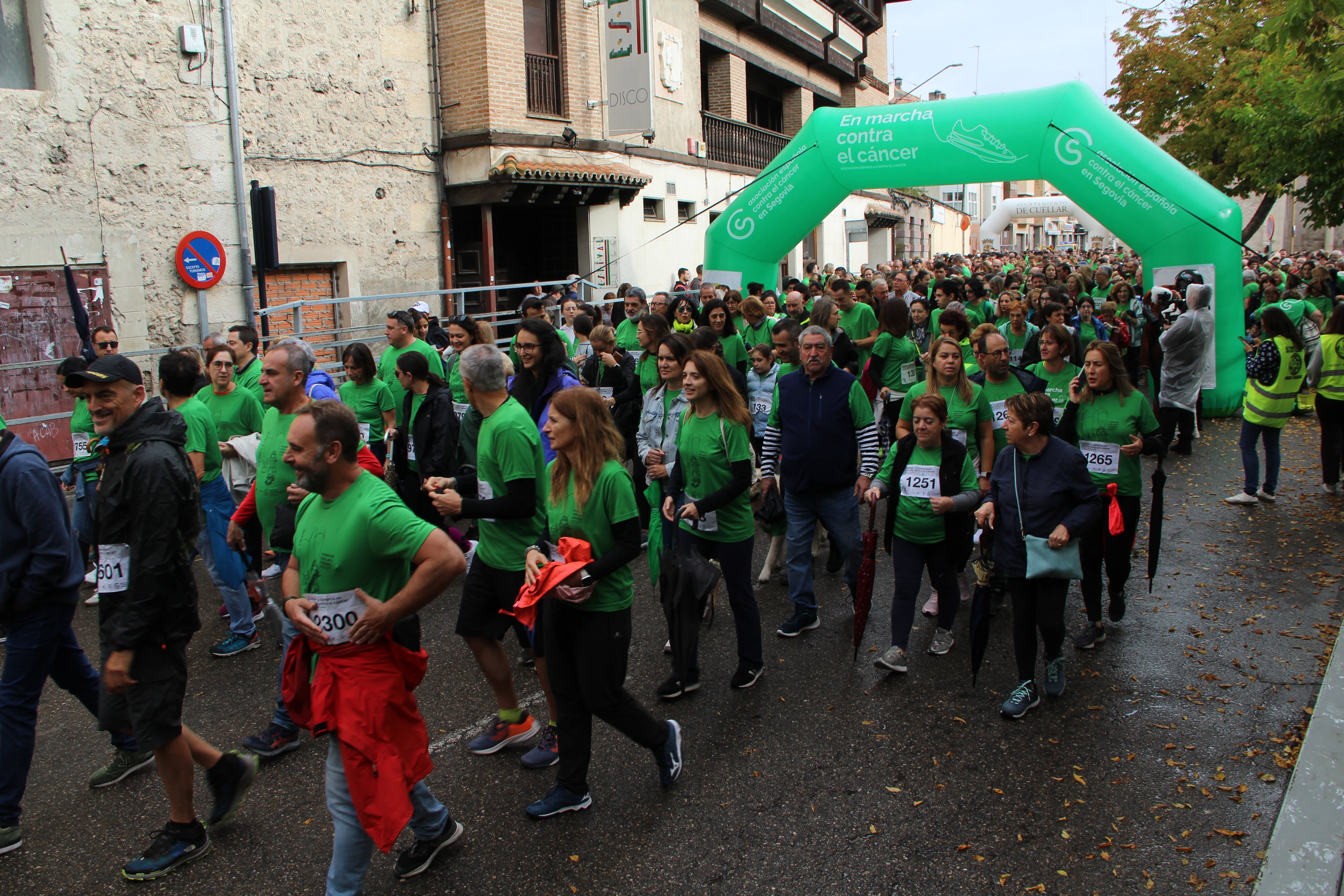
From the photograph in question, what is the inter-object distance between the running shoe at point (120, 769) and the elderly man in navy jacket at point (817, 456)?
11.3 ft

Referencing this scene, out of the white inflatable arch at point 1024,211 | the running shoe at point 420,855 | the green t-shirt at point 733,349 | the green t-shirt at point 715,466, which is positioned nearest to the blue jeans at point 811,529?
the green t-shirt at point 715,466

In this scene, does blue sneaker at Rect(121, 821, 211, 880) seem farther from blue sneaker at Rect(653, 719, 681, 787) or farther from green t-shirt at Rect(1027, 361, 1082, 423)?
green t-shirt at Rect(1027, 361, 1082, 423)

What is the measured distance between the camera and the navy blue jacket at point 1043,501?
461 cm

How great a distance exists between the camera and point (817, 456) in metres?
5.42

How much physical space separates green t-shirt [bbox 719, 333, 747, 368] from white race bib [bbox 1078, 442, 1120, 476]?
11.1 ft

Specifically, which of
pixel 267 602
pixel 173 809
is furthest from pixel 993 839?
pixel 267 602

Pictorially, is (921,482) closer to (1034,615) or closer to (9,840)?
(1034,615)

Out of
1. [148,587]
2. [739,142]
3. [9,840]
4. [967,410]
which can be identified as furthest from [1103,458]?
[739,142]

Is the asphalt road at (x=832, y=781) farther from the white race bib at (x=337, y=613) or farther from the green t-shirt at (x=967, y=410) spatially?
the green t-shirt at (x=967, y=410)

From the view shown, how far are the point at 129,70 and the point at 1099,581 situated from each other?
12775mm

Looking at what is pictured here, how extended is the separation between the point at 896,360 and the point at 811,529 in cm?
338

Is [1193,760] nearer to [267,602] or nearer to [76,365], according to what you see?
[267,602]

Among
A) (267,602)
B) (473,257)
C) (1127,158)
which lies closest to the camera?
(267,602)

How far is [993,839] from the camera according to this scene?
3.70m
